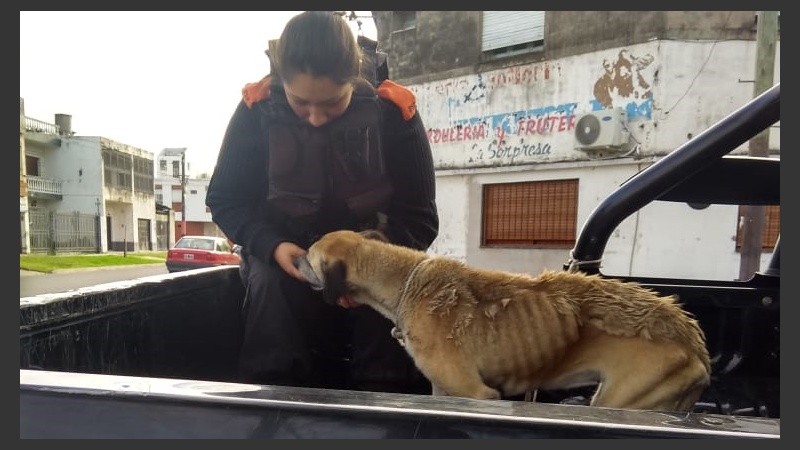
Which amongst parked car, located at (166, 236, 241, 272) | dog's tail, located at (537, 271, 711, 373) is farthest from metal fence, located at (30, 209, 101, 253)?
Result: parked car, located at (166, 236, 241, 272)

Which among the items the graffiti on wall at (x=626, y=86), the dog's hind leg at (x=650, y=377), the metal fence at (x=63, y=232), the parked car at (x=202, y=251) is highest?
the graffiti on wall at (x=626, y=86)

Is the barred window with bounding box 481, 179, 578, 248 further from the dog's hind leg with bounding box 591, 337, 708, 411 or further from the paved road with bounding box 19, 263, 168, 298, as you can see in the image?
the paved road with bounding box 19, 263, 168, 298

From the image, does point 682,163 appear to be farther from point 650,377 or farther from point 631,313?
point 650,377

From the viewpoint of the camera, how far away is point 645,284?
2322 millimetres

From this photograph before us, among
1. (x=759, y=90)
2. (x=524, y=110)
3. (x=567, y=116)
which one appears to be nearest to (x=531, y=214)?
(x=567, y=116)

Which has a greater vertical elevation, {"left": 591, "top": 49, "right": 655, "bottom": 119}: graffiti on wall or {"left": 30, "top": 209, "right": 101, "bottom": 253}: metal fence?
{"left": 591, "top": 49, "right": 655, "bottom": 119}: graffiti on wall

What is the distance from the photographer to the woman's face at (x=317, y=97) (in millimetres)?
1741

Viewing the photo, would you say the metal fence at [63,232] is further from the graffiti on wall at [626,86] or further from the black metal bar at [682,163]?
the graffiti on wall at [626,86]

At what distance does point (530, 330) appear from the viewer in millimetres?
1746

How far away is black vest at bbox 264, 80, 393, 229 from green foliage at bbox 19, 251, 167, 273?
597 mm

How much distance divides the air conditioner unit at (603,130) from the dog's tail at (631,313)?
8960 millimetres

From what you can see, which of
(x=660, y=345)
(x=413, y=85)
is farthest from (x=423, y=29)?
(x=660, y=345)

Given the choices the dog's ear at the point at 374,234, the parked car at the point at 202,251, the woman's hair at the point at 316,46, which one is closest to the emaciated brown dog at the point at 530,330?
the dog's ear at the point at 374,234

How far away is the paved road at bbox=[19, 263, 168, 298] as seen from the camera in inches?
50.1
